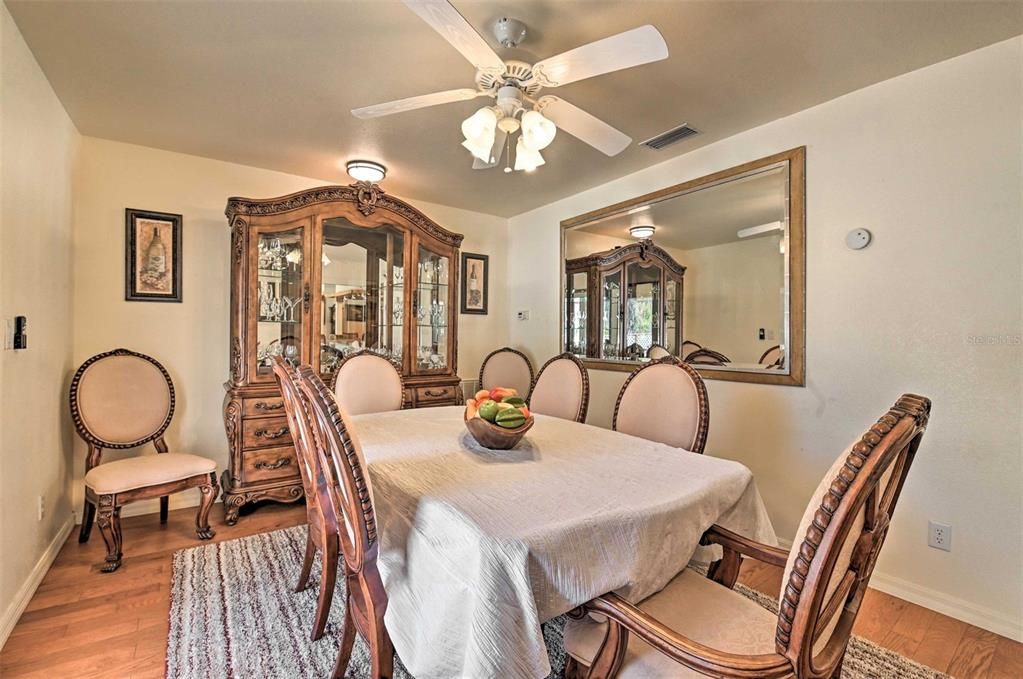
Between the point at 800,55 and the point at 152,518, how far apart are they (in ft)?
14.1

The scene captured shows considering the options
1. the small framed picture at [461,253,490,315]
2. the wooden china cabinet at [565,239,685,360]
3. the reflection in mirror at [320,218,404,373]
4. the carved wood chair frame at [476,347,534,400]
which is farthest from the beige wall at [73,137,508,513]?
the wooden china cabinet at [565,239,685,360]

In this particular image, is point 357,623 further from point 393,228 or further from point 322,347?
point 393,228

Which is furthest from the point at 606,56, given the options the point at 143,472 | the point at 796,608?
the point at 143,472

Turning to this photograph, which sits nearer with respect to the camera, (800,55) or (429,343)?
(800,55)

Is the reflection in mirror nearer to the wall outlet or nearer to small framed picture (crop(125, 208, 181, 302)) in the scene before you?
small framed picture (crop(125, 208, 181, 302))

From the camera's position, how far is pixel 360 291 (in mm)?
3453

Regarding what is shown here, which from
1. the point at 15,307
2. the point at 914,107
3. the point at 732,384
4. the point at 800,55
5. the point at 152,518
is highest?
the point at 800,55

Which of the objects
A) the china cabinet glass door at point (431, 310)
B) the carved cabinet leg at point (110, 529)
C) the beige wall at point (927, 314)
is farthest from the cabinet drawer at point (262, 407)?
the beige wall at point (927, 314)

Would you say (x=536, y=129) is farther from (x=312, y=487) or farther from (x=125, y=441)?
(x=125, y=441)

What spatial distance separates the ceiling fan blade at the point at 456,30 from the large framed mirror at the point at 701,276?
5.84 feet

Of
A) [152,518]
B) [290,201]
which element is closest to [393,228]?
[290,201]

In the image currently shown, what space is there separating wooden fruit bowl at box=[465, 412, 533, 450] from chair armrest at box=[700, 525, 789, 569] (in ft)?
2.12

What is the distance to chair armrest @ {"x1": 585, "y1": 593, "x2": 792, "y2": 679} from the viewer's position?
0.83m

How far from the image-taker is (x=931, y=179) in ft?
6.62
